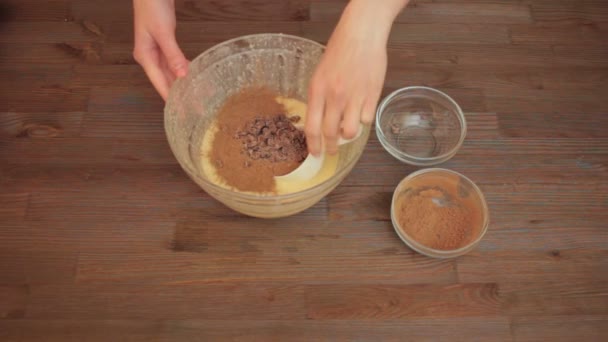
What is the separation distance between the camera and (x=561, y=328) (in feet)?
3.52

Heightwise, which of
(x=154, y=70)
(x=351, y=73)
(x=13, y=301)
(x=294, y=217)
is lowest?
(x=13, y=301)

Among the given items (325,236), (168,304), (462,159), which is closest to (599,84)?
(462,159)

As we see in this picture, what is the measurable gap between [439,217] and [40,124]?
1.06 m

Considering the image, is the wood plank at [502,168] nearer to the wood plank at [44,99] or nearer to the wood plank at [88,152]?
the wood plank at [88,152]

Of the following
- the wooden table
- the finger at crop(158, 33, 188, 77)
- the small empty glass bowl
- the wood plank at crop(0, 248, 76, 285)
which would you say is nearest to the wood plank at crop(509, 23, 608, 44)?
the wooden table

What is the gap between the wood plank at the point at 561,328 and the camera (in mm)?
1063

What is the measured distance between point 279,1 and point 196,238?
78cm

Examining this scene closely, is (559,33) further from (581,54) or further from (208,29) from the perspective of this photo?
(208,29)

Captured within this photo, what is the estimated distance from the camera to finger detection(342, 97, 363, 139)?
851mm

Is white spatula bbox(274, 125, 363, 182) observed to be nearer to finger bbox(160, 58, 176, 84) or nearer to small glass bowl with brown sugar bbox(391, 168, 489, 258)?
small glass bowl with brown sugar bbox(391, 168, 489, 258)

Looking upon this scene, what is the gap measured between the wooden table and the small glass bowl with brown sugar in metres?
0.04

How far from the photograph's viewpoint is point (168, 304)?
107 cm

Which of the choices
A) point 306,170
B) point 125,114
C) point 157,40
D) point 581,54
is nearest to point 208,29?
point 125,114

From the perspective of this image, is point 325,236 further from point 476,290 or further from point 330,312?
point 476,290
